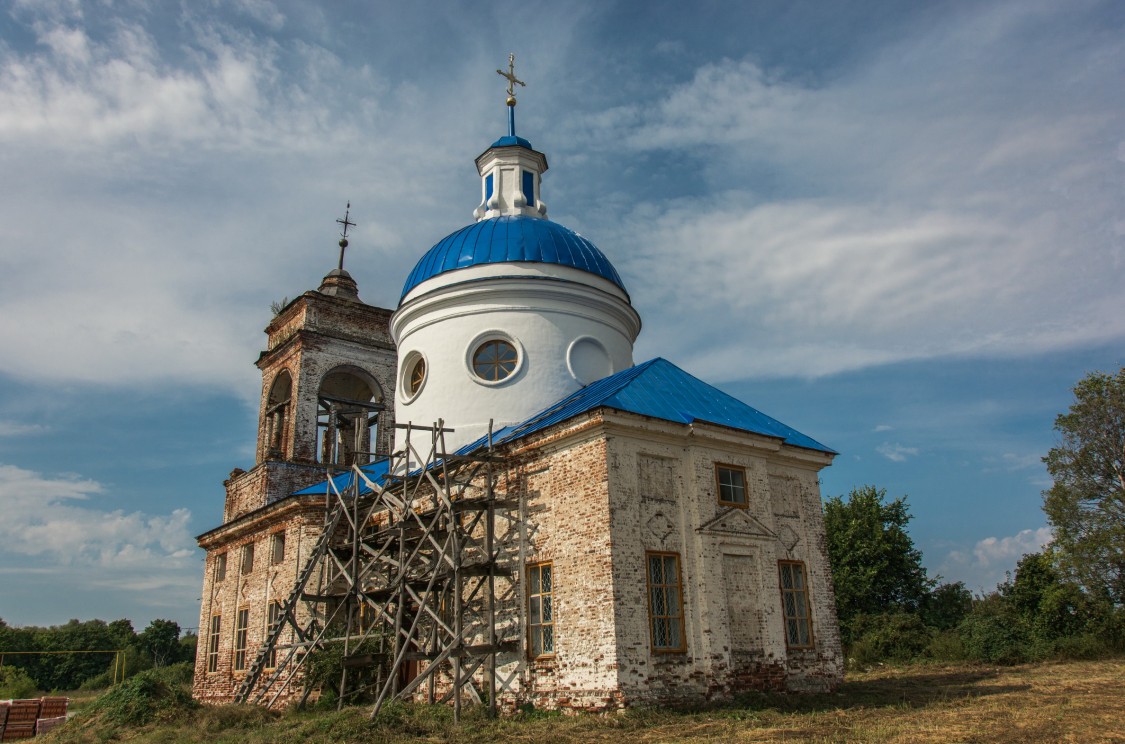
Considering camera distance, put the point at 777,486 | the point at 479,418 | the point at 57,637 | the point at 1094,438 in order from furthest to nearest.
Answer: the point at 57,637
the point at 1094,438
the point at 479,418
the point at 777,486

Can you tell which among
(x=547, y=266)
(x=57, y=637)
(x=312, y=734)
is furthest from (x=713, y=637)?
(x=57, y=637)

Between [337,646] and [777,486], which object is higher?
[777,486]

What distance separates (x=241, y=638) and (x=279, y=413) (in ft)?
22.7

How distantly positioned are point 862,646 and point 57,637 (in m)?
55.3

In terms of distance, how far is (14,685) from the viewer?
93.9 feet

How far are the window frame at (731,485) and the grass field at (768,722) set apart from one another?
9.54 feet

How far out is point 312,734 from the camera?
1131cm

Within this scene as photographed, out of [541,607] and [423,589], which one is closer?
[541,607]

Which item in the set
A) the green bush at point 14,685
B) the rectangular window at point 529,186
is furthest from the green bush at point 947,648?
the green bush at point 14,685

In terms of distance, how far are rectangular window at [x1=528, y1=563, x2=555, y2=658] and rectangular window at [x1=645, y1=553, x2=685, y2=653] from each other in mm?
1504

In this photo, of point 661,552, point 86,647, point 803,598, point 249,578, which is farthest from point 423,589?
point 86,647

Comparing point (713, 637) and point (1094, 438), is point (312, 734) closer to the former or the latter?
point (713, 637)

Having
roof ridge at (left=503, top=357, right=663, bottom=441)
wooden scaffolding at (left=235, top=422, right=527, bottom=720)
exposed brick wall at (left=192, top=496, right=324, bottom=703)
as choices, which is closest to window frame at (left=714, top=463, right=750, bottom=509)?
roof ridge at (left=503, top=357, right=663, bottom=441)

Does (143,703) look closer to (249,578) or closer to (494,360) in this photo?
(249,578)
